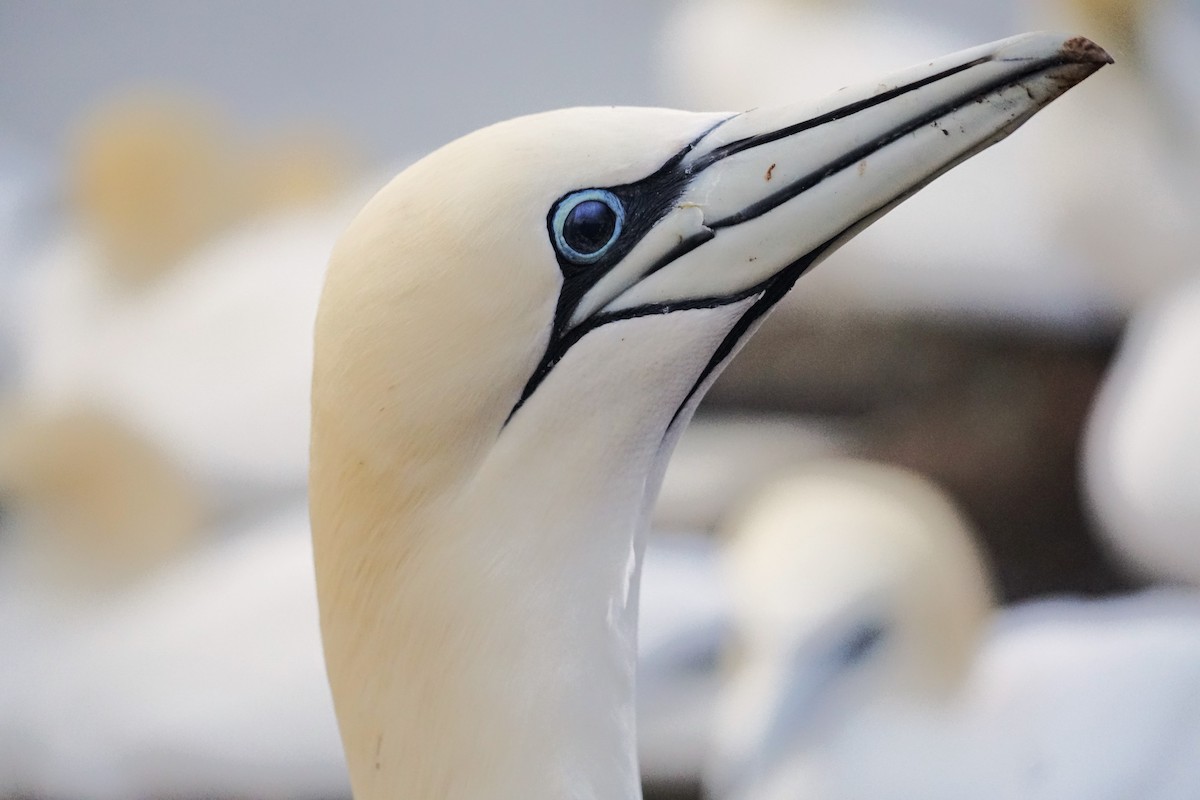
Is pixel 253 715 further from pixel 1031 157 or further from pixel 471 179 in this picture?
pixel 1031 157

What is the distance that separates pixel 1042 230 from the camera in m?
3.44

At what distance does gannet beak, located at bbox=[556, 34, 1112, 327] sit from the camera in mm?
825

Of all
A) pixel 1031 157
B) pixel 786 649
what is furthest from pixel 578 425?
pixel 1031 157

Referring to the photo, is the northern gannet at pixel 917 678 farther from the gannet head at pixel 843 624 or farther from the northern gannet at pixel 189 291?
the northern gannet at pixel 189 291

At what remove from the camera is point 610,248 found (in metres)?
0.87

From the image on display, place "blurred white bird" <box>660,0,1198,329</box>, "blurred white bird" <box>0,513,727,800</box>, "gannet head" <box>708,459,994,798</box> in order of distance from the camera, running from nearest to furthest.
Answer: "gannet head" <box>708,459,994,798</box>, "blurred white bird" <box>0,513,727,800</box>, "blurred white bird" <box>660,0,1198,329</box>

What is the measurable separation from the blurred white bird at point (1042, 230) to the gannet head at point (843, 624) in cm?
104

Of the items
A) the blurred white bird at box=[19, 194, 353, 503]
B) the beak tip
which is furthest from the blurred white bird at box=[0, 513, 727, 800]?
the beak tip

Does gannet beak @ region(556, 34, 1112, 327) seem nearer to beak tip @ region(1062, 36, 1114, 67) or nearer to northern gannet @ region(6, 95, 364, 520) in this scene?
beak tip @ region(1062, 36, 1114, 67)

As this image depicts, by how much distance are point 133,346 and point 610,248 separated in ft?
9.89

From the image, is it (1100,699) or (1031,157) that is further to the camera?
(1031,157)

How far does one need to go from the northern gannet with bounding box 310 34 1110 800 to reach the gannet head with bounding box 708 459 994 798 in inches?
63.2

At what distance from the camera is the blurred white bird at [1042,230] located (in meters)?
3.37

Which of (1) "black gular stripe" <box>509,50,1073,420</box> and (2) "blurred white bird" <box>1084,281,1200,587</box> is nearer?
(1) "black gular stripe" <box>509,50,1073,420</box>
